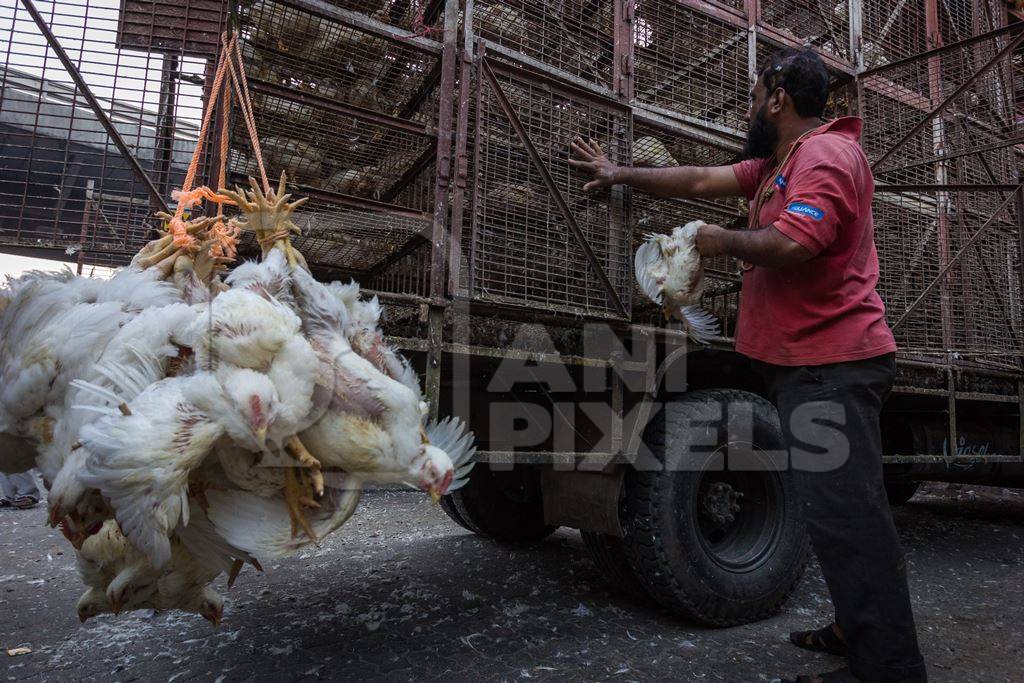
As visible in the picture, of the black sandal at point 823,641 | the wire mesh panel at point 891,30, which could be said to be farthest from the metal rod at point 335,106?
the wire mesh panel at point 891,30

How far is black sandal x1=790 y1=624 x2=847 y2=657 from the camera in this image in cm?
276

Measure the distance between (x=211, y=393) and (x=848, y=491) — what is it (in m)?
2.17

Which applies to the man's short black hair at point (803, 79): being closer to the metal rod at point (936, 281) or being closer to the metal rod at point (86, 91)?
the metal rod at point (936, 281)

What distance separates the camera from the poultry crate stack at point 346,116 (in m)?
3.02

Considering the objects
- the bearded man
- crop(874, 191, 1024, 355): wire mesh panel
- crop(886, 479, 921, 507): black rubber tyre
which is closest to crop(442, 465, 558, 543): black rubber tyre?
the bearded man

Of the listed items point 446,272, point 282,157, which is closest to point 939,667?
point 446,272

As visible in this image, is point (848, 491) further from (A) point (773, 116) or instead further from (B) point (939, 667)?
(A) point (773, 116)

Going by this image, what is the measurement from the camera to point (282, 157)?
3771 millimetres

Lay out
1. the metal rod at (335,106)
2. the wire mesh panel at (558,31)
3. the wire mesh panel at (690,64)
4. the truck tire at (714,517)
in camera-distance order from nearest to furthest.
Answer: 1. the metal rod at (335,106)
2. the truck tire at (714,517)
3. the wire mesh panel at (558,31)
4. the wire mesh panel at (690,64)

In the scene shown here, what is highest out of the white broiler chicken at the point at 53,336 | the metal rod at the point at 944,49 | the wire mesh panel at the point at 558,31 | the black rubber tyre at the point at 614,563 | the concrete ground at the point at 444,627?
the metal rod at the point at 944,49

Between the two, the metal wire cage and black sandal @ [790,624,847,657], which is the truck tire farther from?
the metal wire cage

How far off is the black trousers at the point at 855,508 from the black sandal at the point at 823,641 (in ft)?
2.21

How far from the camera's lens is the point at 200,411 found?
1.43 m

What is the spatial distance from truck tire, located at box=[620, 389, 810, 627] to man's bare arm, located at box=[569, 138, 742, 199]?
3.75 ft
